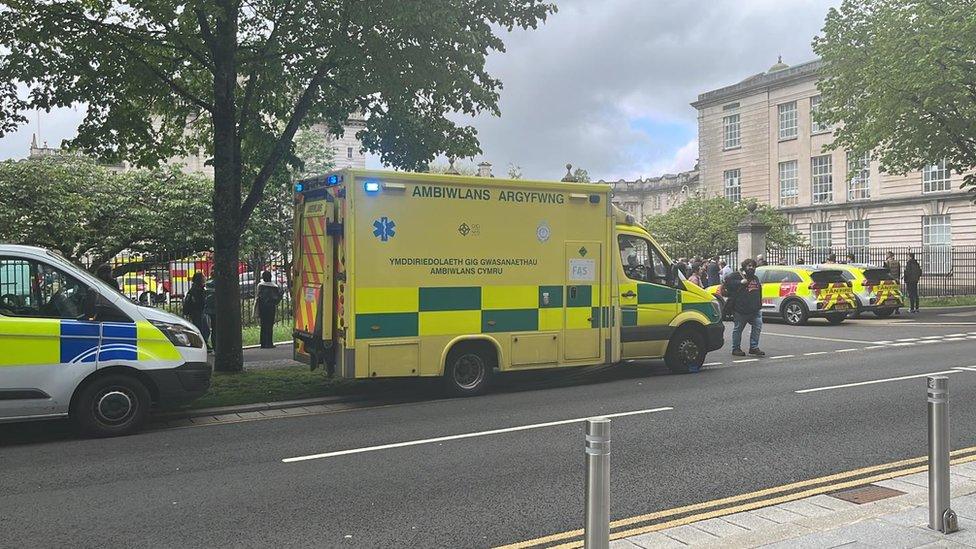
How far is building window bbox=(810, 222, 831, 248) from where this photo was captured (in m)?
45.3

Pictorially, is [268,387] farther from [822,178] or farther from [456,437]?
[822,178]

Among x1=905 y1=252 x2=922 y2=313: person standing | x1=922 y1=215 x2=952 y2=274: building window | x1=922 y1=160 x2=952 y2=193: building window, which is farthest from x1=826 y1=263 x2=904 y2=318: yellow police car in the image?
x1=922 y1=160 x2=952 y2=193: building window

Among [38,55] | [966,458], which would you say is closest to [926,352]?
[966,458]

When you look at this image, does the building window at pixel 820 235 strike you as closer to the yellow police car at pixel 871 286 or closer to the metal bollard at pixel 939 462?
the yellow police car at pixel 871 286

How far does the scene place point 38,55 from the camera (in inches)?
410

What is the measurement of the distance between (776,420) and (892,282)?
15.6 m

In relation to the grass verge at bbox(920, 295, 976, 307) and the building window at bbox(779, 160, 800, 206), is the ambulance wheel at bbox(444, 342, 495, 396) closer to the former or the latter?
the grass verge at bbox(920, 295, 976, 307)

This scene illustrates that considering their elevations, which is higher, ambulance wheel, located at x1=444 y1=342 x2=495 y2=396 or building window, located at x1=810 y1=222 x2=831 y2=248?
building window, located at x1=810 y1=222 x2=831 y2=248

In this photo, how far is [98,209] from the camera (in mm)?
21953

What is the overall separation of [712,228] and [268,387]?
33.1 meters

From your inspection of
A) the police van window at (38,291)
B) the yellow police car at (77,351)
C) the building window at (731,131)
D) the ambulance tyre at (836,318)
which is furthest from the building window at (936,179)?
the police van window at (38,291)

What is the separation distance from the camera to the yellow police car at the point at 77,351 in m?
7.26

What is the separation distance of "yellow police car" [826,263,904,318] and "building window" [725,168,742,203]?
30763 millimetres

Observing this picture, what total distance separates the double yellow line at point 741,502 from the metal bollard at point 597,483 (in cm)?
104
